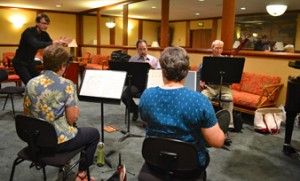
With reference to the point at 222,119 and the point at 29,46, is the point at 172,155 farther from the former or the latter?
the point at 29,46

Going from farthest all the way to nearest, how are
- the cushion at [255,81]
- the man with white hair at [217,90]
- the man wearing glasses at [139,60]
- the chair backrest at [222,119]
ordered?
1. the cushion at [255,81]
2. the man wearing glasses at [139,60]
3. the man with white hair at [217,90]
4. the chair backrest at [222,119]

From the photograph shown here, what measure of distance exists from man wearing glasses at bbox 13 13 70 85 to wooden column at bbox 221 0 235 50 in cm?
282

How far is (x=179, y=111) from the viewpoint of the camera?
4.56 feet

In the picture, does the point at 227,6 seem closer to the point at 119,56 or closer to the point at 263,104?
the point at 263,104

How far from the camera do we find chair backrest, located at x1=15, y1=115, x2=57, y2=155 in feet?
5.48

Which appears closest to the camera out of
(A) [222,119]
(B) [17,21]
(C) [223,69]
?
(A) [222,119]

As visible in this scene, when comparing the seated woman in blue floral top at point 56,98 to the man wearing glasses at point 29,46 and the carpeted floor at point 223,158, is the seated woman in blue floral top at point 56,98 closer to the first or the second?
the carpeted floor at point 223,158

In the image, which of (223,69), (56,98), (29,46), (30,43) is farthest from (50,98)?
(29,46)

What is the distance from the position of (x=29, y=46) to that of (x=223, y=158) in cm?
297

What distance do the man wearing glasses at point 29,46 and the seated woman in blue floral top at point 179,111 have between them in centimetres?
268

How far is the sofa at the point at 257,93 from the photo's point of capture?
394cm

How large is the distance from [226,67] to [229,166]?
1145mm

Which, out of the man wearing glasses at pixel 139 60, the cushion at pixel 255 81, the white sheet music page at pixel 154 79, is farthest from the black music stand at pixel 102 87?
the cushion at pixel 255 81

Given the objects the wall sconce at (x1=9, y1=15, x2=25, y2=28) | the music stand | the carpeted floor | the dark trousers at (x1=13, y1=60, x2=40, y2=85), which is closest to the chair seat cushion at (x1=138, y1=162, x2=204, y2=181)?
the carpeted floor
